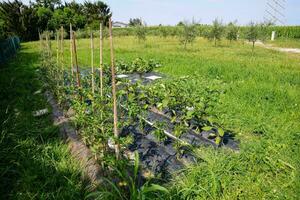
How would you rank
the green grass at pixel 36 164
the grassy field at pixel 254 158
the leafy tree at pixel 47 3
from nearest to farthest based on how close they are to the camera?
the grassy field at pixel 254 158, the green grass at pixel 36 164, the leafy tree at pixel 47 3

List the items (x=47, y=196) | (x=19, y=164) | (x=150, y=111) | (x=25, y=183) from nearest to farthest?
(x=47, y=196) < (x=25, y=183) < (x=19, y=164) < (x=150, y=111)

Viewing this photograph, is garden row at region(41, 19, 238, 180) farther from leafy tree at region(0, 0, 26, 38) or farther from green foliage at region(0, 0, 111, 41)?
leafy tree at region(0, 0, 26, 38)

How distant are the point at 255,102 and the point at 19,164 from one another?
4168mm

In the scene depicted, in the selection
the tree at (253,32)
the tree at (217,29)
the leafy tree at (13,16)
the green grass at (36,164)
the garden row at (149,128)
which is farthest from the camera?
the leafy tree at (13,16)

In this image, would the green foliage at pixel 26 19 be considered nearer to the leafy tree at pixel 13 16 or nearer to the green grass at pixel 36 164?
the leafy tree at pixel 13 16

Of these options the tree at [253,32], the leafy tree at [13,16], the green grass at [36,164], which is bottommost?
the green grass at [36,164]

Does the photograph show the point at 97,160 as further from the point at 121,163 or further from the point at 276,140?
the point at 276,140

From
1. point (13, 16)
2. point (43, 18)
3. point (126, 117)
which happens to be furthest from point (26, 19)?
point (126, 117)

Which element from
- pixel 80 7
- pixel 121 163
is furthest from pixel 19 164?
pixel 80 7

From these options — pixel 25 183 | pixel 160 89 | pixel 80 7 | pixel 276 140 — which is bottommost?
pixel 25 183

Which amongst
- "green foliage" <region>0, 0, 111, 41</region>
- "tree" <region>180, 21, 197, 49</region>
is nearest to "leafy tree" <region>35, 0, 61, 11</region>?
"green foliage" <region>0, 0, 111, 41</region>

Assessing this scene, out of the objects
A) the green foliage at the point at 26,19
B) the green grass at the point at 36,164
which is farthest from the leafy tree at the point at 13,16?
the green grass at the point at 36,164

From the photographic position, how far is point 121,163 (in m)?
2.37

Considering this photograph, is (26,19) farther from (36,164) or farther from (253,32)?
(36,164)
